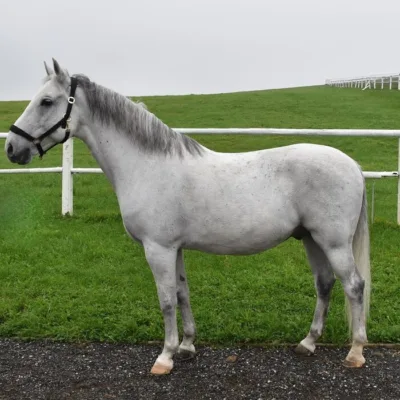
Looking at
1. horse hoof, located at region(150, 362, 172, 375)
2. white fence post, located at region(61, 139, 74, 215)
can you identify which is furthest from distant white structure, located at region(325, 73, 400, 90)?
horse hoof, located at region(150, 362, 172, 375)

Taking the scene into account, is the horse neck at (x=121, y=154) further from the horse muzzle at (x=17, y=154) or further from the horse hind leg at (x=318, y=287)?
the horse hind leg at (x=318, y=287)

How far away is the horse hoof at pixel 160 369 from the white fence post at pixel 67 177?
4.74m

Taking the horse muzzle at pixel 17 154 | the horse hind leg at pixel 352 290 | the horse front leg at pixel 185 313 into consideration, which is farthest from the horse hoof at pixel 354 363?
the horse muzzle at pixel 17 154

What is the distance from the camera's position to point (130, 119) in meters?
3.39

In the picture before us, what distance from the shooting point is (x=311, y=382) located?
3361 mm

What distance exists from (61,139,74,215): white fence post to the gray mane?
167 inches

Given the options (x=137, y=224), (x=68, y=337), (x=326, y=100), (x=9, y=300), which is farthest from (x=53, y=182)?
(x=326, y=100)

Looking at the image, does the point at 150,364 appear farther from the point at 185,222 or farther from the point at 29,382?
the point at 185,222

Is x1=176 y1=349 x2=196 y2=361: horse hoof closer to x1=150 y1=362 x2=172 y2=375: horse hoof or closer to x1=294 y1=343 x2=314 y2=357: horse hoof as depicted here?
x1=150 y1=362 x2=172 y2=375: horse hoof

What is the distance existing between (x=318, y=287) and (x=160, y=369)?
4.70 ft

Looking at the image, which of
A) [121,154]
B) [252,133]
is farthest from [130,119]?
[252,133]

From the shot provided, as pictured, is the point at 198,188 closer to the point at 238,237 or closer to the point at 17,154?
the point at 238,237

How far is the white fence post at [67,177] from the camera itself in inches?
294

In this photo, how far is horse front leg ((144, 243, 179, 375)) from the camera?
336 centimetres
